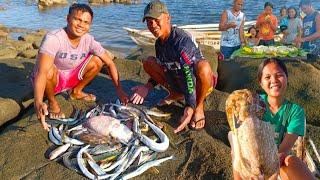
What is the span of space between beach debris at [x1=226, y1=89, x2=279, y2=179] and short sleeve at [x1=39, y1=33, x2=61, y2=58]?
281 centimetres

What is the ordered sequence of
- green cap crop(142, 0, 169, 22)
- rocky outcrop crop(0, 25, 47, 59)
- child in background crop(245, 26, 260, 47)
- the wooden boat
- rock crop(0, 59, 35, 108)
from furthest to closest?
the wooden boat → rocky outcrop crop(0, 25, 47, 59) → child in background crop(245, 26, 260, 47) → rock crop(0, 59, 35, 108) → green cap crop(142, 0, 169, 22)

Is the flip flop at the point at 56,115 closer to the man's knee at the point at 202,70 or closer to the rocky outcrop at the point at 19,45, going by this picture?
the man's knee at the point at 202,70

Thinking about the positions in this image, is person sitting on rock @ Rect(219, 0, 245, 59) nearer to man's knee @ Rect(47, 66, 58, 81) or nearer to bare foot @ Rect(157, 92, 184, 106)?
bare foot @ Rect(157, 92, 184, 106)

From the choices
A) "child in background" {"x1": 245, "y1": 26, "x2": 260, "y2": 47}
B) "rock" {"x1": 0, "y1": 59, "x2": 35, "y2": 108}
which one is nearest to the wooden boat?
"child in background" {"x1": 245, "y1": 26, "x2": 260, "y2": 47}

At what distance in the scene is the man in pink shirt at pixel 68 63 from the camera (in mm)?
5352

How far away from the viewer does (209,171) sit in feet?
Answer: 15.2

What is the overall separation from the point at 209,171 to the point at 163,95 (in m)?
2.32

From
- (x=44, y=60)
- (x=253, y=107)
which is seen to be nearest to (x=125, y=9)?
(x=44, y=60)

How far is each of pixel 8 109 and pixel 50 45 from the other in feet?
5.32

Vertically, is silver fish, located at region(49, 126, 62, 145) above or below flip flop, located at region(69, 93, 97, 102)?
below

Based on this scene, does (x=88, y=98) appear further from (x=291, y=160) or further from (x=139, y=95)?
(x=291, y=160)

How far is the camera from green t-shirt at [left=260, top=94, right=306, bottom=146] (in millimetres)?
3775

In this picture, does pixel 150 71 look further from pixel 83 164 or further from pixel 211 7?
pixel 211 7

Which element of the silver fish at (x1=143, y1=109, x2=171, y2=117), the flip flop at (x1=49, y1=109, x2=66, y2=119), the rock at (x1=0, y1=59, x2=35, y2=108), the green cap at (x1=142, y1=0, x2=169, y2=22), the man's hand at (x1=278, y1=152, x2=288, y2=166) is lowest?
the rock at (x1=0, y1=59, x2=35, y2=108)
